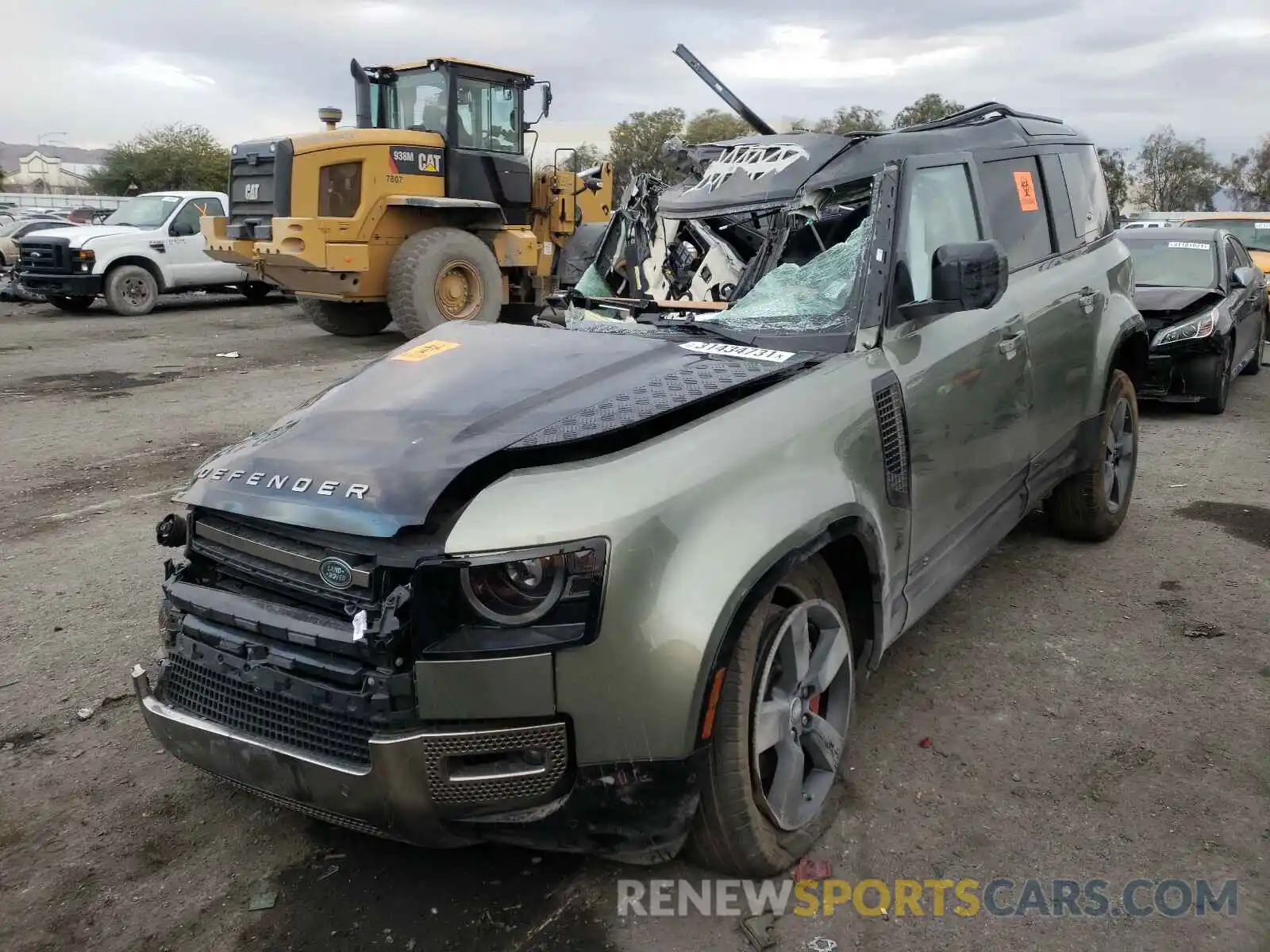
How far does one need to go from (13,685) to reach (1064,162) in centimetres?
501

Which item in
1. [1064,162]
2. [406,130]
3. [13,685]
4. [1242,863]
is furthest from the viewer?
[406,130]

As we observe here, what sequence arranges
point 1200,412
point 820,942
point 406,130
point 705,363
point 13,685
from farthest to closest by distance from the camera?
point 406,130 < point 1200,412 < point 13,685 < point 705,363 < point 820,942

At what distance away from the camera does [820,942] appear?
2.40m

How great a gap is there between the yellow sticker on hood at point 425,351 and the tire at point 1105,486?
3088 mm

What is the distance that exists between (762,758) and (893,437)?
40.8 inches

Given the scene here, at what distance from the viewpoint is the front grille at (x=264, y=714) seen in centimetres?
225

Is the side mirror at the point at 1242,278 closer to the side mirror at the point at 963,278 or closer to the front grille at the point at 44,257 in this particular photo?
the side mirror at the point at 963,278

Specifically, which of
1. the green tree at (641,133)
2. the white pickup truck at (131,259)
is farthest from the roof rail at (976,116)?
the green tree at (641,133)

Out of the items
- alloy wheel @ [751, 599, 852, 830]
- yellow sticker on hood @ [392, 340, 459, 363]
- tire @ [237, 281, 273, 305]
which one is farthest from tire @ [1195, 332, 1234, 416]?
tire @ [237, 281, 273, 305]

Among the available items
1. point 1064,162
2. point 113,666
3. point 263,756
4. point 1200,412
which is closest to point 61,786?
point 113,666

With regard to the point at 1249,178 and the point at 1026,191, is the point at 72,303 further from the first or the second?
the point at 1249,178

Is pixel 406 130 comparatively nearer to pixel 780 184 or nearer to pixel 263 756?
pixel 780 184

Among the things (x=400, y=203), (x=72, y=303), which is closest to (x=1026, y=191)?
(x=400, y=203)

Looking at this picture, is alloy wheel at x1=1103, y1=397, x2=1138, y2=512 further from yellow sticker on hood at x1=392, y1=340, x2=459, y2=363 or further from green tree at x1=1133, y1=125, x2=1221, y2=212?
green tree at x1=1133, y1=125, x2=1221, y2=212
